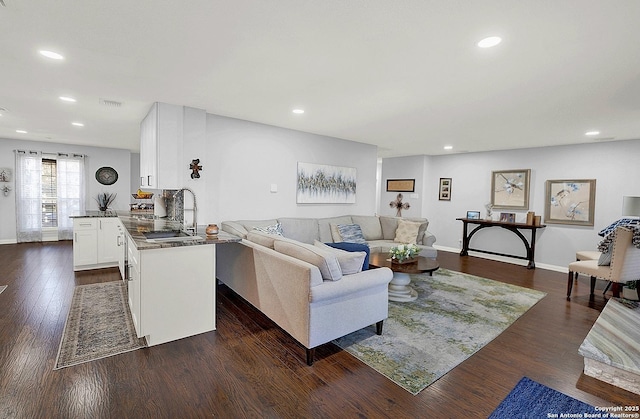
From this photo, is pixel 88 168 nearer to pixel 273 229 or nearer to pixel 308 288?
pixel 273 229

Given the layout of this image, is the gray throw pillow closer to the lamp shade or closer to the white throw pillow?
the lamp shade

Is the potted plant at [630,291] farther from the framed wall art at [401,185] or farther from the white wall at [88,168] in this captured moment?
the white wall at [88,168]

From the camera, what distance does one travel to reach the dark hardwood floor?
74.5 inches

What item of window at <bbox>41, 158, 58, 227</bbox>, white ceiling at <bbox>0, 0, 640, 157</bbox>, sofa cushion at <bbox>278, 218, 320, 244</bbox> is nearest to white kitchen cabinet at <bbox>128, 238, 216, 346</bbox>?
white ceiling at <bbox>0, 0, 640, 157</bbox>

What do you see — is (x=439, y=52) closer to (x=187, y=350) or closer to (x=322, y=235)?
(x=187, y=350)

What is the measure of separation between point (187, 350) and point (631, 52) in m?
4.04

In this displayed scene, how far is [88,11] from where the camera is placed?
1792 mm

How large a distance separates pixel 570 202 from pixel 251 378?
21.0 feet

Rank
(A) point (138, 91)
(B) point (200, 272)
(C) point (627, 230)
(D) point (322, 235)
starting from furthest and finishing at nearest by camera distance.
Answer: (D) point (322, 235), (C) point (627, 230), (A) point (138, 91), (B) point (200, 272)

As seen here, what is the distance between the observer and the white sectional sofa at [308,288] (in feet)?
7.69

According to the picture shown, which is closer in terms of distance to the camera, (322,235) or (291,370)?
(291,370)

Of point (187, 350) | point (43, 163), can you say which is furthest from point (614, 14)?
point (43, 163)

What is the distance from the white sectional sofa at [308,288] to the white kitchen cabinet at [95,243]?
9.60ft

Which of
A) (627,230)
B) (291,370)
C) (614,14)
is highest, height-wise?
(614,14)
